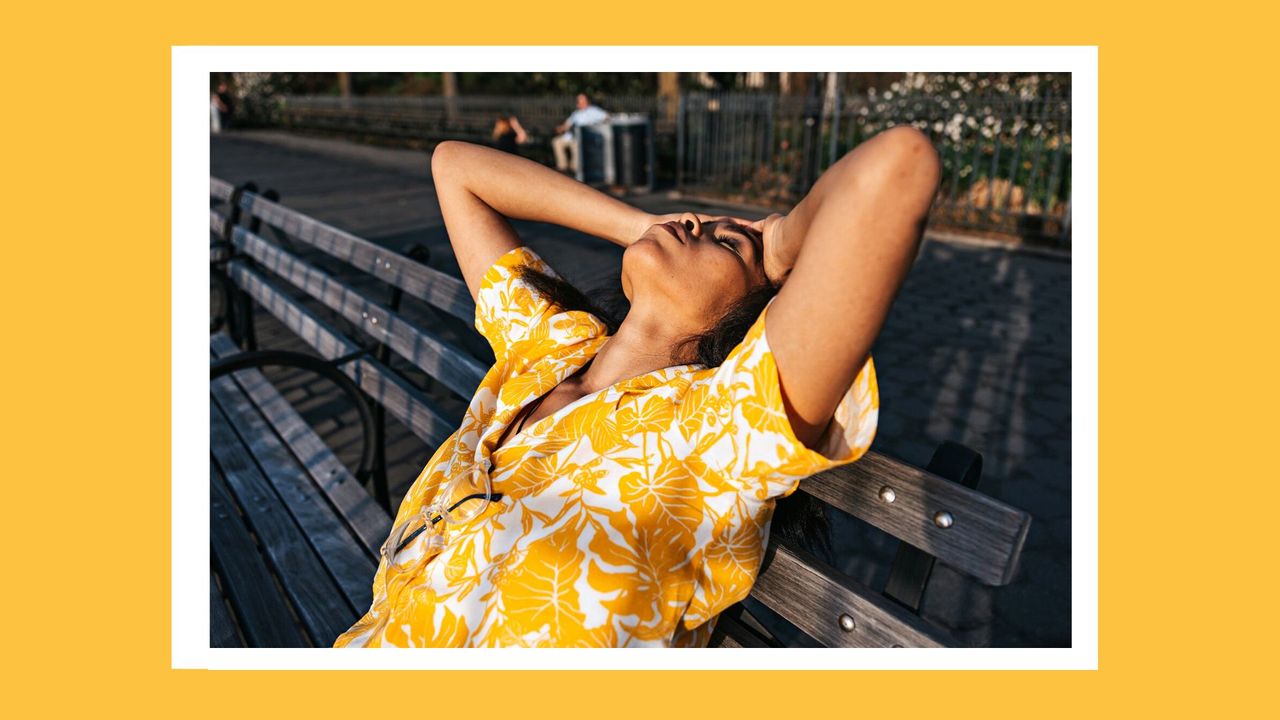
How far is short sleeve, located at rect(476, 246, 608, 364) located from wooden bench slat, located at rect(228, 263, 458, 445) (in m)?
0.46

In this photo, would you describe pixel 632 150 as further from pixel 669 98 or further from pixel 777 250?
pixel 777 250

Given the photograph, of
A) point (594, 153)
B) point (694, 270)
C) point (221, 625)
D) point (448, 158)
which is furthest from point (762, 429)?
point (594, 153)

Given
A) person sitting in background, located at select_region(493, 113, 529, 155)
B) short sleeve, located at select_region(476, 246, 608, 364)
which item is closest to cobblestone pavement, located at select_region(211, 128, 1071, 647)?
short sleeve, located at select_region(476, 246, 608, 364)

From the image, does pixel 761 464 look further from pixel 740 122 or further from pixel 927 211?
pixel 740 122

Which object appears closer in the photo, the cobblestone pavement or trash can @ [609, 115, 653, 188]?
the cobblestone pavement

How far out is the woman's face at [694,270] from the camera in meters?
1.62

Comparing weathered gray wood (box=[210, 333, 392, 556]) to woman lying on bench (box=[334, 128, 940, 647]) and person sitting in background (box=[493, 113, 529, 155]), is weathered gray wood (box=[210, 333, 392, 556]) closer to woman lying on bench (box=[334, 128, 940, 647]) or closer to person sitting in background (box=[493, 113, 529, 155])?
woman lying on bench (box=[334, 128, 940, 647])

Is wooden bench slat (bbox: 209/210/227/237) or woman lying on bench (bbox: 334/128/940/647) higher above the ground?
wooden bench slat (bbox: 209/210/227/237)

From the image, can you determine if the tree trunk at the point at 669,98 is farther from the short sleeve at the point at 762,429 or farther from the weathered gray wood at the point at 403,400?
the short sleeve at the point at 762,429

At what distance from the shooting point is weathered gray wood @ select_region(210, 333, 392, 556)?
7.73 feet

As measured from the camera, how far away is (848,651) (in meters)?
1.39

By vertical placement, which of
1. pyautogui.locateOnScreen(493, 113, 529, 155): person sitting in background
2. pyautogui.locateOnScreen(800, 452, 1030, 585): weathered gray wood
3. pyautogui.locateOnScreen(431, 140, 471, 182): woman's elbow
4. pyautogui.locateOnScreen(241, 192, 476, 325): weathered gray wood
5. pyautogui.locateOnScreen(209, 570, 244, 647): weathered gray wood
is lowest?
pyautogui.locateOnScreen(209, 570, 244, 647): weathered gray wood

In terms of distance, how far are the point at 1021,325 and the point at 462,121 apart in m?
13.4

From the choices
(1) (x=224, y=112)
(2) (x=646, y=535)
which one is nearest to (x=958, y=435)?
(2) (x=646, y=535)
